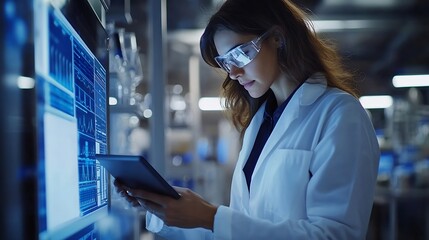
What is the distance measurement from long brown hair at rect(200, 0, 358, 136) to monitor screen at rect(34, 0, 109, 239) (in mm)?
385

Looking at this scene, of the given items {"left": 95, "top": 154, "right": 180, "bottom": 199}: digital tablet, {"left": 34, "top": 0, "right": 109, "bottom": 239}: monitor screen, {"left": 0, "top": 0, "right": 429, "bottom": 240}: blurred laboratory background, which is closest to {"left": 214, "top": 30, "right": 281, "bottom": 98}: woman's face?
{"left": 0, "top": 0, "right": 429, "bottom": 240}: blurred laboratory background

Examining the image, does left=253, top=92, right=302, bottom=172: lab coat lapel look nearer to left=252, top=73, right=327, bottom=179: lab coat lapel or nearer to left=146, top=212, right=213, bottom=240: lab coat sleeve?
left=252, top=73, right=327, bottom=179: lab coat lapel

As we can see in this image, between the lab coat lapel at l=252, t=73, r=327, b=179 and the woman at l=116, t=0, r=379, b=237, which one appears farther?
the lab coat lapel at l=252, t=73, r=327, b=179

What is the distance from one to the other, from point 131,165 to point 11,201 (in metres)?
0.38

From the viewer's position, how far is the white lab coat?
1.26 m

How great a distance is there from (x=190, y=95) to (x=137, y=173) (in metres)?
6.87

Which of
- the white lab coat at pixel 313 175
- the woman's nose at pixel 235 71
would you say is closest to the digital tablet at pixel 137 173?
the white lab coat at pixel 313 175

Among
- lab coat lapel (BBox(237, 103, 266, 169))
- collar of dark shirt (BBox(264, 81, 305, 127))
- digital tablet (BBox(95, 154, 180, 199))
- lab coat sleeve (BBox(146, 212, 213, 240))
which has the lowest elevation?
lab coat sleeve (BBox(146, 212, 213, 240))

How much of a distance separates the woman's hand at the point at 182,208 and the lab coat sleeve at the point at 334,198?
31mm

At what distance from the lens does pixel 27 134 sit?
0.77m

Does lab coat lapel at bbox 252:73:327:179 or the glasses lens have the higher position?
the glasses lens

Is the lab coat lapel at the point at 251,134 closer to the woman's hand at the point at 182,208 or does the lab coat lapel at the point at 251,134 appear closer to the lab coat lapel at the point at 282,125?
the lab coat lapel at the point at 282,125

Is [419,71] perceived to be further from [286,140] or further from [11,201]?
[11,201]

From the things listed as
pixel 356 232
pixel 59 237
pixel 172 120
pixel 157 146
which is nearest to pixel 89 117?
pixel 59 237
